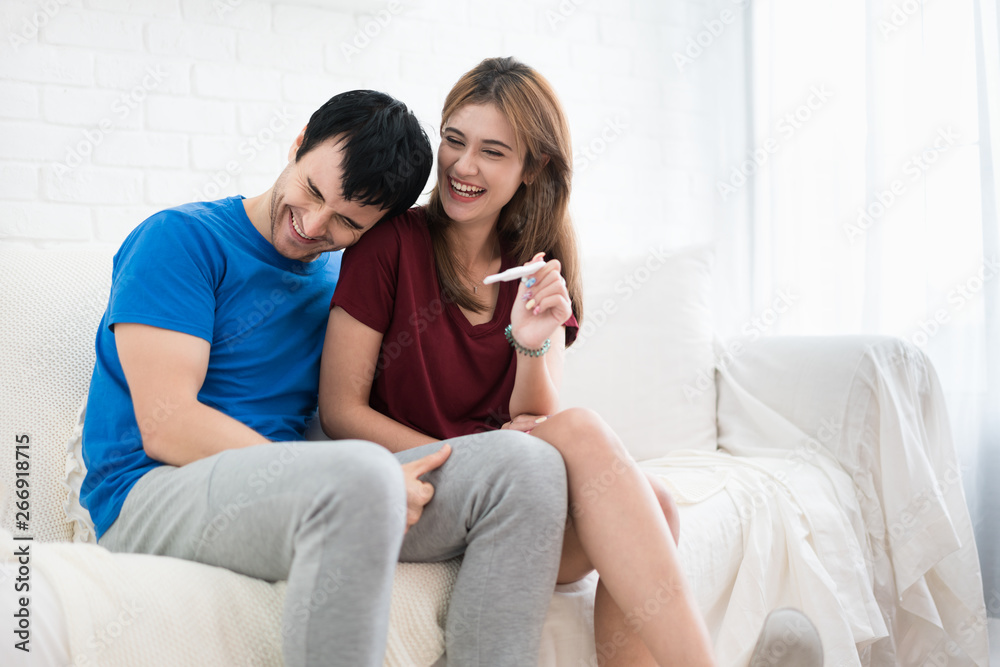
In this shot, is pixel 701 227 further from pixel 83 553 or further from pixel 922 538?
pixel 83 553

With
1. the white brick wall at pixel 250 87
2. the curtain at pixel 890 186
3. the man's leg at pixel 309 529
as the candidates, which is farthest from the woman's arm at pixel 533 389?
the curtain at pixel 890 186

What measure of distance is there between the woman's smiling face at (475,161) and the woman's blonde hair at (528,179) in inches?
0.7

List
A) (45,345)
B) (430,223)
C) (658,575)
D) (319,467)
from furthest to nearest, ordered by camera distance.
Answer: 1. (430,223)
2. (45,345)
3. (658,575)
4. (319,467)

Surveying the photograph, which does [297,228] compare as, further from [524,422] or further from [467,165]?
[524,422]

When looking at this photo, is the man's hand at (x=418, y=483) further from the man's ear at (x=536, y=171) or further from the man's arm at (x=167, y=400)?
the man's ear at (x=536, y=171)

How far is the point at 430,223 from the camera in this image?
124cm

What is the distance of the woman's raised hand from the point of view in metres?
1.08

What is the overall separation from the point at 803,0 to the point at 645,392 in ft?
4.20

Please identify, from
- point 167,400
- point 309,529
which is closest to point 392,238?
point 167,400

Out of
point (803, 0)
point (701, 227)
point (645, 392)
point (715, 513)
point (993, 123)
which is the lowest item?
point (715, 513)

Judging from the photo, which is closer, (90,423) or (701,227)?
(90,423)

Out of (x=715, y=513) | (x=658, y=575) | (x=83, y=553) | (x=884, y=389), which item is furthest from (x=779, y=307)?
(x=83, y=553)

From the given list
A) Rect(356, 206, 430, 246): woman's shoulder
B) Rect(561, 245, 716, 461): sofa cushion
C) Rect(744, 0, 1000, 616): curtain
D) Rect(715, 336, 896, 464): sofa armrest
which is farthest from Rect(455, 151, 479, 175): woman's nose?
Rect(744, 0, 1000, 616): curtain

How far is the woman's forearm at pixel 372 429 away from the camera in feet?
3.49
